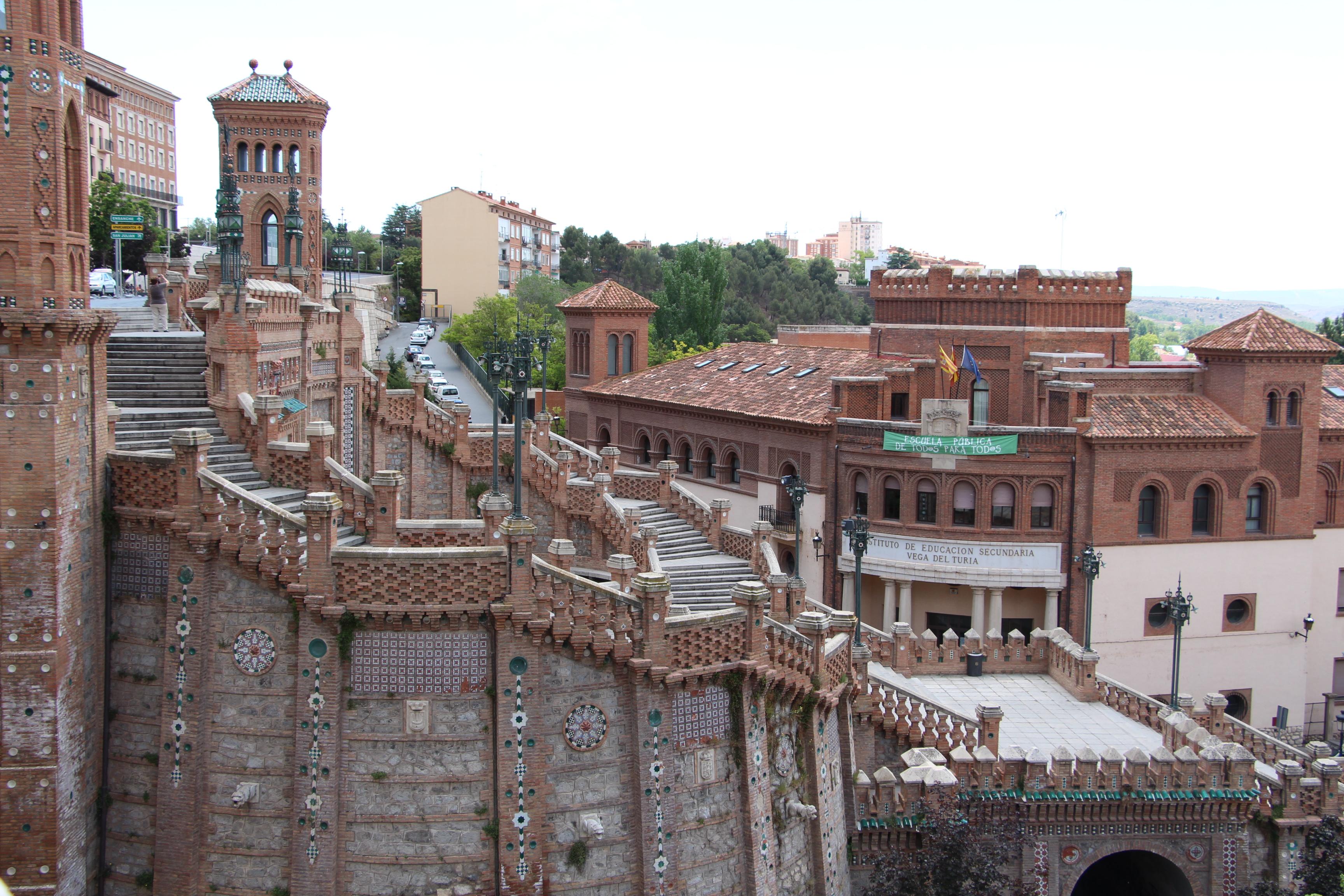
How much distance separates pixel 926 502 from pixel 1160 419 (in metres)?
6.63

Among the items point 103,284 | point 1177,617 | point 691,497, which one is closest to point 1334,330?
point 1177,617

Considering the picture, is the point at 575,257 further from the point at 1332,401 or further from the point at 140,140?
the point at 1332,401

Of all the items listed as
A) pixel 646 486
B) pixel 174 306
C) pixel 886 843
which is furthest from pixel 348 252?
pixel 886 843

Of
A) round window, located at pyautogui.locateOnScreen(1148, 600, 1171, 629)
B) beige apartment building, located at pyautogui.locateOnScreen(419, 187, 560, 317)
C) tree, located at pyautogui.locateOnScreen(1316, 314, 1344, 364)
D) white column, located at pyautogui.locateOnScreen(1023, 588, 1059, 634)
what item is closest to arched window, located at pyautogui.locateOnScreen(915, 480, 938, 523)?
white column, located at pyautogui.locateOnScreen(1023, 588, 1059, 634)

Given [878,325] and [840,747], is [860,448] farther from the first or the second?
[840,747]

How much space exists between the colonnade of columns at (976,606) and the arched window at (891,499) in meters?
1.75

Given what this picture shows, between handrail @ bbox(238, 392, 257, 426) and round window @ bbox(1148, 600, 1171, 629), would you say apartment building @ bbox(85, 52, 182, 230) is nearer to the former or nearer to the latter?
handrail @ bbox(238, 392, 257, 426)

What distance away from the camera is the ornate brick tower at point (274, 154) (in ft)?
108

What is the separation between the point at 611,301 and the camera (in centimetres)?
4878

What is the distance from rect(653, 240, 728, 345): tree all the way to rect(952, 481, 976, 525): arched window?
37448 millimetres

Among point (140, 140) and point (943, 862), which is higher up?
point (140, 140)

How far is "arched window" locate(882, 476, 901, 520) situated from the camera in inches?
1433

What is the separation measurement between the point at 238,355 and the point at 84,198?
3966mm

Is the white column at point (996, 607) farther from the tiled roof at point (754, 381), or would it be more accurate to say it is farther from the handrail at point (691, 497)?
the handrail at point (691, 497)
